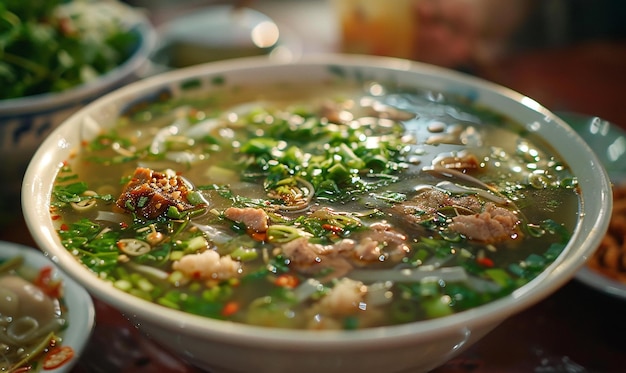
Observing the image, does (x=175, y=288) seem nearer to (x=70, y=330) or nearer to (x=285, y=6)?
(x=70, y=330)

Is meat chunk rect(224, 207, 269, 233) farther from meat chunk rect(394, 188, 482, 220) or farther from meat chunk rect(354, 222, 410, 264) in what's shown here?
meat chunk rect(394, 188, 482, 220)

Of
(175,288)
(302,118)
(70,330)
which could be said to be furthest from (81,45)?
(175,288)

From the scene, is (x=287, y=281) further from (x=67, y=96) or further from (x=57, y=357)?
(x=67, y=96)

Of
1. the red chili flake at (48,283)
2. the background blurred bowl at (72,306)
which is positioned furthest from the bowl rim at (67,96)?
the red chili flake at (48,283)

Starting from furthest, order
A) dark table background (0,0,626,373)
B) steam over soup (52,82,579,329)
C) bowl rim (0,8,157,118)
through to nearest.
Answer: bowl rim (0,8,157,118) → dark table background (0,0,626,373) → steam over soup (52,82,579,329)

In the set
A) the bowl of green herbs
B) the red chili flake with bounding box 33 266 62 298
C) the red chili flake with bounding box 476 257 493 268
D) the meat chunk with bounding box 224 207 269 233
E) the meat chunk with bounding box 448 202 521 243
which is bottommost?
the red chili flake with bounding box 33 266 62 298

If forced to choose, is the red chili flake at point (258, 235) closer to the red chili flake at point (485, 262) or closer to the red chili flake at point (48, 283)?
the red chili flake at point (485, 262)

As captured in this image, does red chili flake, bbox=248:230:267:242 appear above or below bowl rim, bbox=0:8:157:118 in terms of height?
above

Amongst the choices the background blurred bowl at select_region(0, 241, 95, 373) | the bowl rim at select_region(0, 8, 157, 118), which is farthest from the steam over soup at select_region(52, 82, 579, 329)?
the bowl rim at select_region(0, 8, 157, 118)

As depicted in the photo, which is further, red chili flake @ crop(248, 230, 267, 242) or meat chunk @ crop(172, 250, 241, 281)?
red chili flake @ crop(248, 230, 267, 242)
